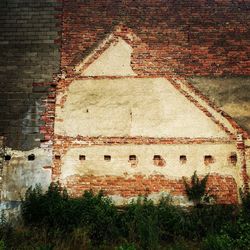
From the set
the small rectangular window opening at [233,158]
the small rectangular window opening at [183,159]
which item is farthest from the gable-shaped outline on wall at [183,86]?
the small rectangular window opening at [183,159]

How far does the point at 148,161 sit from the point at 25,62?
12.2 ft

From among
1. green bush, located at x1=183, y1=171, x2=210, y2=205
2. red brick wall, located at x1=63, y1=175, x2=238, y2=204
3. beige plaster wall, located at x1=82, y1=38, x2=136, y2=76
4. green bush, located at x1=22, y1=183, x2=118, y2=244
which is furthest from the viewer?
beige plaster wall, located at x1=82, y1=38, x2=136, y2=76

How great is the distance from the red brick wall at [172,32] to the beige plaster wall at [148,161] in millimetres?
1866

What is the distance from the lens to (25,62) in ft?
33.9

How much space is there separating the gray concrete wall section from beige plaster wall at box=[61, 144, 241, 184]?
104cm

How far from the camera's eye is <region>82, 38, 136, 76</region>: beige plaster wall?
10.3 metres

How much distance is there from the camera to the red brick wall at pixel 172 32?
A: 10359mm

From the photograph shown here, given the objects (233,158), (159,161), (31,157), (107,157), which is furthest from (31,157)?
(233,158)

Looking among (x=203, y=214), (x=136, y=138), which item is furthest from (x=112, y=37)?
(x=203, y=214)

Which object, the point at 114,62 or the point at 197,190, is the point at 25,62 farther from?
the point at 197,190

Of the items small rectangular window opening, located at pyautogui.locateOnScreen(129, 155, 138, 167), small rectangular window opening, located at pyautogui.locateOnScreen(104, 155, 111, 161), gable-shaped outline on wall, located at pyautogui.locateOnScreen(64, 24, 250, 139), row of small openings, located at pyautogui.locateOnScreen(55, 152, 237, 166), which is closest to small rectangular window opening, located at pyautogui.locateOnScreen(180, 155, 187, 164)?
row of small openings, located at pyautogui.locateOnScreen(55, 152, 237, 166)

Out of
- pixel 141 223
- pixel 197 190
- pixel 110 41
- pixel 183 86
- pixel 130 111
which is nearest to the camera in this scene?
pixel 141 223

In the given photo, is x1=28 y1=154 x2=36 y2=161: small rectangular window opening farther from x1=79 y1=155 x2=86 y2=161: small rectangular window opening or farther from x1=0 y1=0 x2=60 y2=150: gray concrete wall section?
x1=79 y1=155 x2=86 y2=161: small rectangular window opening

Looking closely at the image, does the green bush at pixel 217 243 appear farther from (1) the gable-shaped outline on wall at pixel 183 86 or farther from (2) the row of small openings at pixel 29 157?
(2) the row of small openings at pixel 29 157
